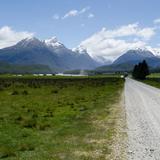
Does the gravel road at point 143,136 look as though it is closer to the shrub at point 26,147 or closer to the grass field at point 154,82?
the shrub at point 26,147

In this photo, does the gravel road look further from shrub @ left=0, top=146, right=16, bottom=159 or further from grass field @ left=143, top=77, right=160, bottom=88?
grass field @ left=143, top=77, right=160, bottom=88

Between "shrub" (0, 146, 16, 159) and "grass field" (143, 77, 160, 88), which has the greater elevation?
"shrub" (0, 146, 16, 159)

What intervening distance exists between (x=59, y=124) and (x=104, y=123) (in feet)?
9.62

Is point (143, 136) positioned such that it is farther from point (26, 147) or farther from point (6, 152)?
point (6, 152)

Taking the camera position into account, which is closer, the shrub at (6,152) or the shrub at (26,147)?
the shrub at (6,152)

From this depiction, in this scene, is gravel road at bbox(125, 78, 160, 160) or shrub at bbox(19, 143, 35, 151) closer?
gravel road at bbox(125, 78, 160, 160)

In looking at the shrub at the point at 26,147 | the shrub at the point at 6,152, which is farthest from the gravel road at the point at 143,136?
the shrub at the point at 6,152

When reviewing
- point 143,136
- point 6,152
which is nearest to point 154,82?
point 143,136

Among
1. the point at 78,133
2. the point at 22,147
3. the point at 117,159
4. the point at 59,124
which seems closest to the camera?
the point at 117,159

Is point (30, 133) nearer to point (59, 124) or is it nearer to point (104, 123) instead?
point (59, 124)

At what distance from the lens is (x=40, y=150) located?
16188 mm

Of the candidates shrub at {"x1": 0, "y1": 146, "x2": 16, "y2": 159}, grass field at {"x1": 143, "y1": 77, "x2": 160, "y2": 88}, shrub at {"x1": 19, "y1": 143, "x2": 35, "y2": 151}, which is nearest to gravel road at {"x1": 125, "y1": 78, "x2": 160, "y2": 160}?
shrub at {"x1": 19, "y1": 143, "x2": 35, "y2": 151}

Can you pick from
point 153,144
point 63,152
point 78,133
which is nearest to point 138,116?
point 78,133

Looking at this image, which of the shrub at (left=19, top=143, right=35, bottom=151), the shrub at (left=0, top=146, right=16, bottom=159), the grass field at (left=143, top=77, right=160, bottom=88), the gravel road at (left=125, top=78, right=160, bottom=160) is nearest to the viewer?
the gravel road at (left=125, top=78, right=160, bottom=160)
